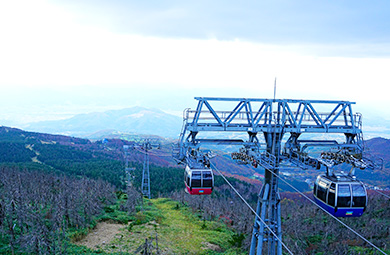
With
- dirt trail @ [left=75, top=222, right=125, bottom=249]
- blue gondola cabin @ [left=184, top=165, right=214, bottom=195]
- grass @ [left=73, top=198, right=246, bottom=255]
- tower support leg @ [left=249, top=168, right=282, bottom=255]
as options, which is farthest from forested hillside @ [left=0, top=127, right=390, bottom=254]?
tower support leg @ [left=249, top=168, right=282, bottom=255]

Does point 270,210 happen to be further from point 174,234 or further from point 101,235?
point 101,235

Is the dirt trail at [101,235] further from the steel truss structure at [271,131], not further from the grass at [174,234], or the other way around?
the steel truss structure at [271,131]

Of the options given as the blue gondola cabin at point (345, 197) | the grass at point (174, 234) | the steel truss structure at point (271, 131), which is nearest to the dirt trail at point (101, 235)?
the grass at point (174, 234)

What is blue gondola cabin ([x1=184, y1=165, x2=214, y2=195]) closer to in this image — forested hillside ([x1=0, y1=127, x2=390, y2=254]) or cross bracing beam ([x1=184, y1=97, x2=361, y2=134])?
cross bracing beam ([x1=184, y1=97, x2=361, y2=134])

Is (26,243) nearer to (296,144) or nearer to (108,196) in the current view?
(296,144)

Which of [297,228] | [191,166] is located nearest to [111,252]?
[191,166]

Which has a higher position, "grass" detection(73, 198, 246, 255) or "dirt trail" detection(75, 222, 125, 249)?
"dirt trail" detection(75, 222, 125, 249)

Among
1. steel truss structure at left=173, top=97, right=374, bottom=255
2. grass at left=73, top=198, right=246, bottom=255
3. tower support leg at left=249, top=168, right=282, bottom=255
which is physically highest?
steel truss structure at left=173, top=97, right=374, bottom=255
